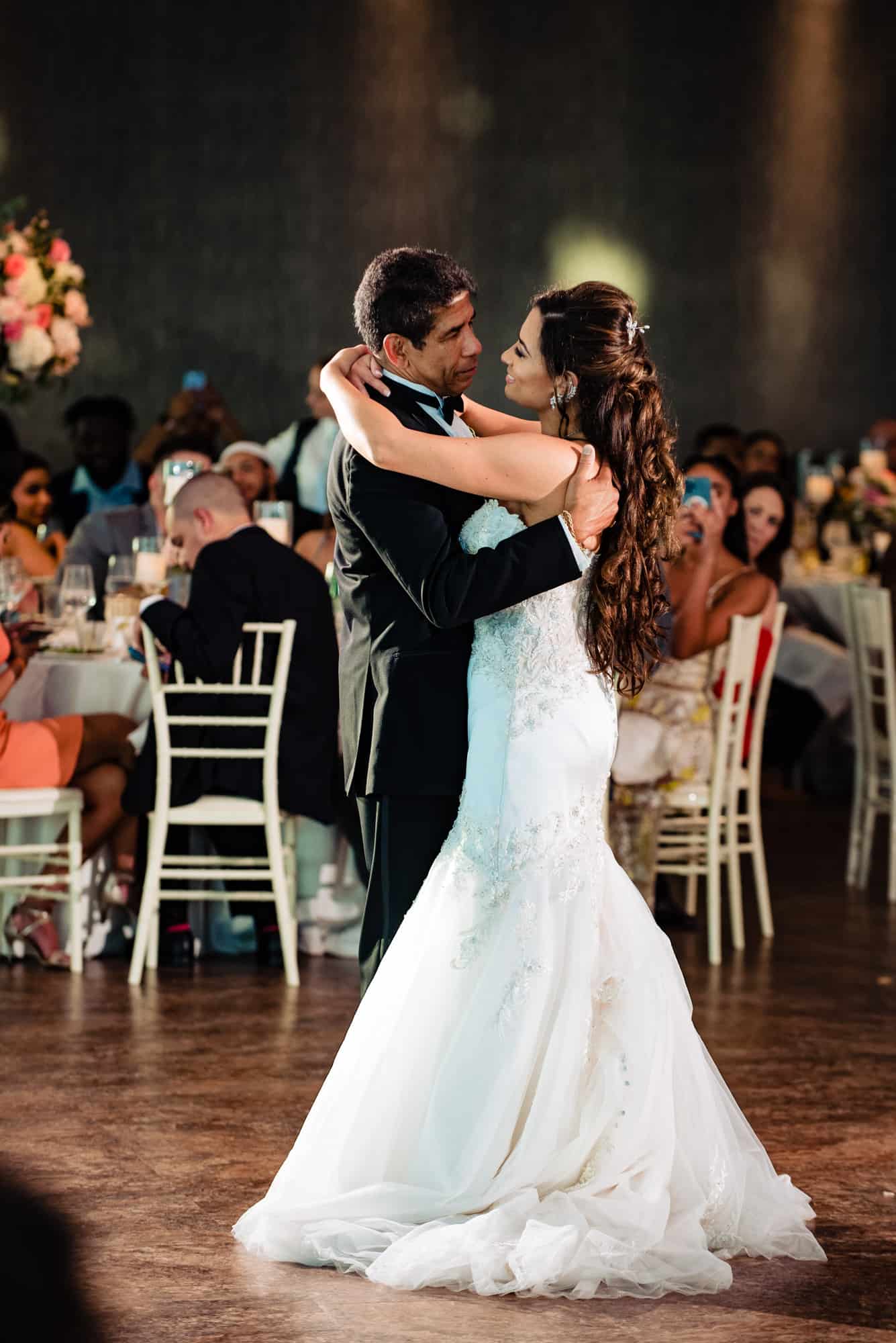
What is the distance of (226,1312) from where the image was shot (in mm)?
2471

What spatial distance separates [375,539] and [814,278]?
982 centimetres

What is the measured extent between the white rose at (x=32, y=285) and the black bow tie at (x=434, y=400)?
321 cm

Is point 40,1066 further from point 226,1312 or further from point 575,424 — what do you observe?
point 575,424

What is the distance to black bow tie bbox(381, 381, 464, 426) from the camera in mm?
2727

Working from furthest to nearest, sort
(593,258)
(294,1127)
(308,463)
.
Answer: (593,258) → (308,463) → (294,1127)

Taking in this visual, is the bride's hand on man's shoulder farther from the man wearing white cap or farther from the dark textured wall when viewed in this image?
the dark textured wall

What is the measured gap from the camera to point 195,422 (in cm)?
868

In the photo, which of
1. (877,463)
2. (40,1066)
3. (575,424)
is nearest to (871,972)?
(40,1066)

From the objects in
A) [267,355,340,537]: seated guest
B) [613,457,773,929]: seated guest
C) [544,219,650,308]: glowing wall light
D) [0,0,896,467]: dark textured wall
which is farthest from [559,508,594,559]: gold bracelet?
[544,219,650,308]: glowing wall light

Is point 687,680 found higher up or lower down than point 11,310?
lower down

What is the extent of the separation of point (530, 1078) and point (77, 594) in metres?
3.05

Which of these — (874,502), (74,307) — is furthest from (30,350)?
(874,502)

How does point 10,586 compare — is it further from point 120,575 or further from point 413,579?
point 413,579

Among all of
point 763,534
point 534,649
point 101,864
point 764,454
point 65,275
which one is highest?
point 764,454
